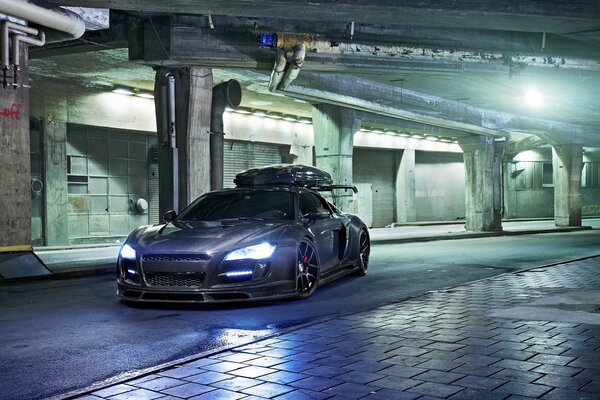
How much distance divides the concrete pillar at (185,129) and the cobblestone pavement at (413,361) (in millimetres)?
7983

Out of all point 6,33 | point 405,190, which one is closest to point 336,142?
point 6,33

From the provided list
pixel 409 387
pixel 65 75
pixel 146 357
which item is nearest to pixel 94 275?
pixel 146 357

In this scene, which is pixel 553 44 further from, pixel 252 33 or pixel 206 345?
pixel 206 345

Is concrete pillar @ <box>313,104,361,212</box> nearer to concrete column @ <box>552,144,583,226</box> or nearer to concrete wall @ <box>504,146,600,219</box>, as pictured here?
concrete column @ <box>552,144,583,226</box>

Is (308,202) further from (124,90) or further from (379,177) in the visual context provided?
(379,177)

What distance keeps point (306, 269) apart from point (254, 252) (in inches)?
40.4

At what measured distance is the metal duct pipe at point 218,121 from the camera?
14.9m

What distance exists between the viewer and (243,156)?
88.2 ft

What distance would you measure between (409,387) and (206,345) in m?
2.10

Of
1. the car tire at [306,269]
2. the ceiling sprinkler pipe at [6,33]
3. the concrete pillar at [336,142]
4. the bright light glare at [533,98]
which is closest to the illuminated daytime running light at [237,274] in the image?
the car tire at [306,269]

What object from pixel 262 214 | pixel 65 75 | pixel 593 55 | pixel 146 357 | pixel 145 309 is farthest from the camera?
pixel 65 75

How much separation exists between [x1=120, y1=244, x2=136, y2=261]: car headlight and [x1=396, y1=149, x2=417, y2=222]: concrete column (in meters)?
28.5

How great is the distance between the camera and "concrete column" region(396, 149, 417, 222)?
35.0 m

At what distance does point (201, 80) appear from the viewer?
14.3 metres
